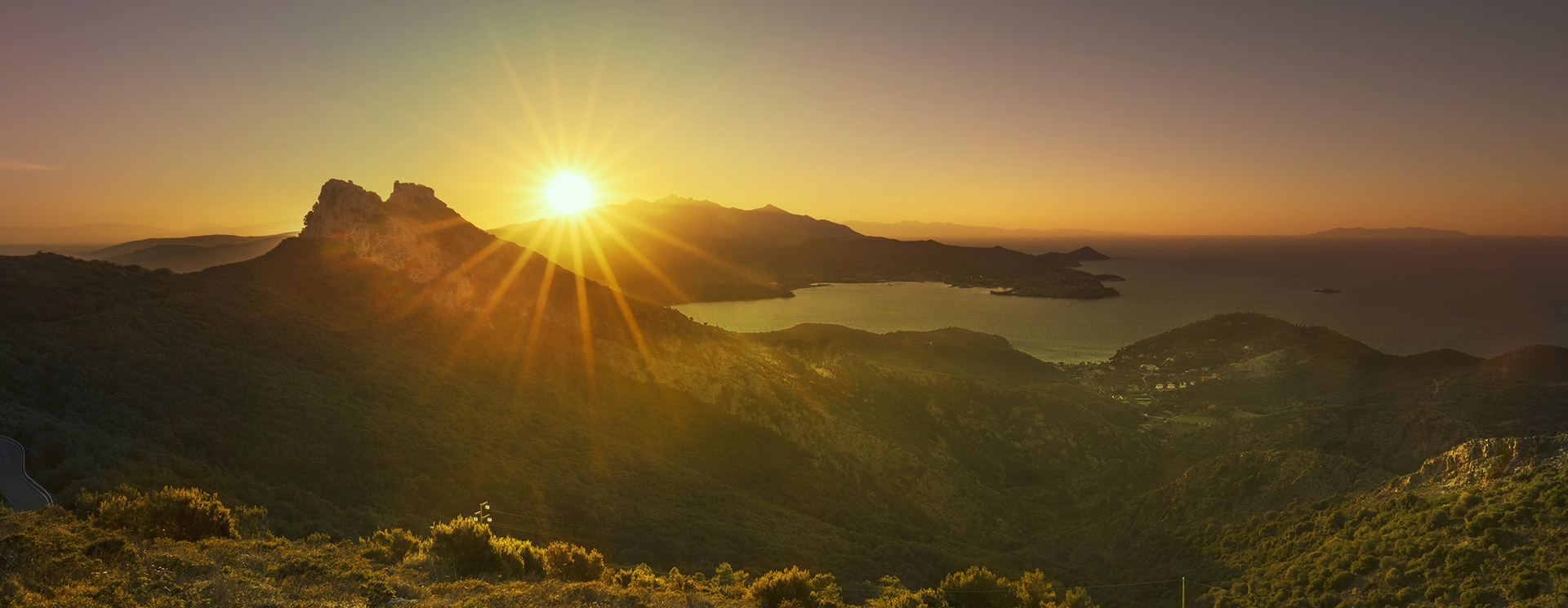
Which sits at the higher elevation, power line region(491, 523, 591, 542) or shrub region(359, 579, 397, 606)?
shrub region(359, 579, 397, 606)

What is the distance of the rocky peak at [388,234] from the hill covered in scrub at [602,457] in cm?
23

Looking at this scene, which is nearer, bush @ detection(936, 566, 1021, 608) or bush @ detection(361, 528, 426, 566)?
bush @ detection(361, 528, 426, 566)

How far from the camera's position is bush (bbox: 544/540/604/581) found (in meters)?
18.8

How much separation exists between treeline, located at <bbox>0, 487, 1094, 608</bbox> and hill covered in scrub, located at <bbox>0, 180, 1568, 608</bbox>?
110mm

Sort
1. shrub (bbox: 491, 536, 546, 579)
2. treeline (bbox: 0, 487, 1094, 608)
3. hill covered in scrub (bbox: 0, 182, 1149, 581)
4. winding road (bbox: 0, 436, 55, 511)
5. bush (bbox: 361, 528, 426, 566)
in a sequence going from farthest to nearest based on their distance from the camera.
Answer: hill covered in scrub (bbox: 0, 182, 1149, 581) → shrub (bbox: 491, 536, 546, 579) → bush (bbox: 361, 528, 426, 566) → winding road (bbox: 0, 436, 55, 511) → treeline (bbox: 0, 487, 1094, 608)

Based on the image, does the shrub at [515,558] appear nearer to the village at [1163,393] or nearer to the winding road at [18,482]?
the winding road at [18,482]

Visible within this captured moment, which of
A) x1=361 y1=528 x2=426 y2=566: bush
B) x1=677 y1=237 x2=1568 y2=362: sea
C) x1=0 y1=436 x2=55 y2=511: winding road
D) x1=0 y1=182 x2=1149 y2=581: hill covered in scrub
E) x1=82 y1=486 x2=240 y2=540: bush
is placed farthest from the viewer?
x1=677 y1=237 x2=1568 y2=362: sea

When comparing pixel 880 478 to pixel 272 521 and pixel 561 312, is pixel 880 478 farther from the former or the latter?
pixel 272 521

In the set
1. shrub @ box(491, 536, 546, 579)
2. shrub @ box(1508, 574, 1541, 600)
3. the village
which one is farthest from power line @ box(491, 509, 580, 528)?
the village

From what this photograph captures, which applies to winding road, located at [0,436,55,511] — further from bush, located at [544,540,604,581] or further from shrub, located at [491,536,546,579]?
bush, located at [544,540,604,581]

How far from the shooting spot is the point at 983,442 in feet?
156

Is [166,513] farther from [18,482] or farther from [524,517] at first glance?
[524,517]

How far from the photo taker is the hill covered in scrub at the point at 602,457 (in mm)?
17828

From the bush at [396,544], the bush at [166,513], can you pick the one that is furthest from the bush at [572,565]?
the bush at [166,513]
